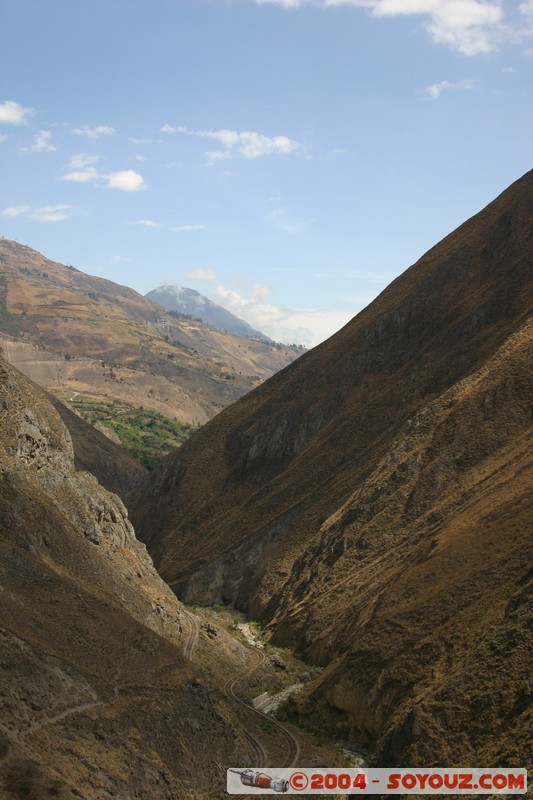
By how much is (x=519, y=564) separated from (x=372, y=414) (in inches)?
1448

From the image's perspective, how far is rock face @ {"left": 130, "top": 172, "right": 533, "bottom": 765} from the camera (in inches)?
1522

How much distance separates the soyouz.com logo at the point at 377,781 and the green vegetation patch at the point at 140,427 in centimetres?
10632

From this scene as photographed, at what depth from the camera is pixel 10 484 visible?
4666 centimetres

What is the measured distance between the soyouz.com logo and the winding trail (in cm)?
111

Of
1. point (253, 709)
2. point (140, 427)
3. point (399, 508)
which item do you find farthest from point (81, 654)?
point (140, 427)

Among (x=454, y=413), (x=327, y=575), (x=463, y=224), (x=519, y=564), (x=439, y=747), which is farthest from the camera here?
(x=463, y=224)

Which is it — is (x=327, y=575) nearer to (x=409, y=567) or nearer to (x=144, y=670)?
(x=409, y=567)

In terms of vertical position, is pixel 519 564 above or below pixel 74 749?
above

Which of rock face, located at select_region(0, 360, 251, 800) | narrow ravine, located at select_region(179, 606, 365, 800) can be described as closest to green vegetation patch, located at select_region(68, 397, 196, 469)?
narrow ravine, located at select_region(179, 606, 365, 800)

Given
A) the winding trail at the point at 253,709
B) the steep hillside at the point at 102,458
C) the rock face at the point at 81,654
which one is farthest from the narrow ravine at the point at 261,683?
the steep hillside at the point at 102,458

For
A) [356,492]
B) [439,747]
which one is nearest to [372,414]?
[356,492]

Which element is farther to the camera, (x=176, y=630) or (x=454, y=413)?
(x=454, y=413)

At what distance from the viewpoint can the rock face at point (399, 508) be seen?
127 ft

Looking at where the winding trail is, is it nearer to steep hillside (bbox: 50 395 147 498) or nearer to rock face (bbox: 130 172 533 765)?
rock face (bbox: 130 172 533 765)
